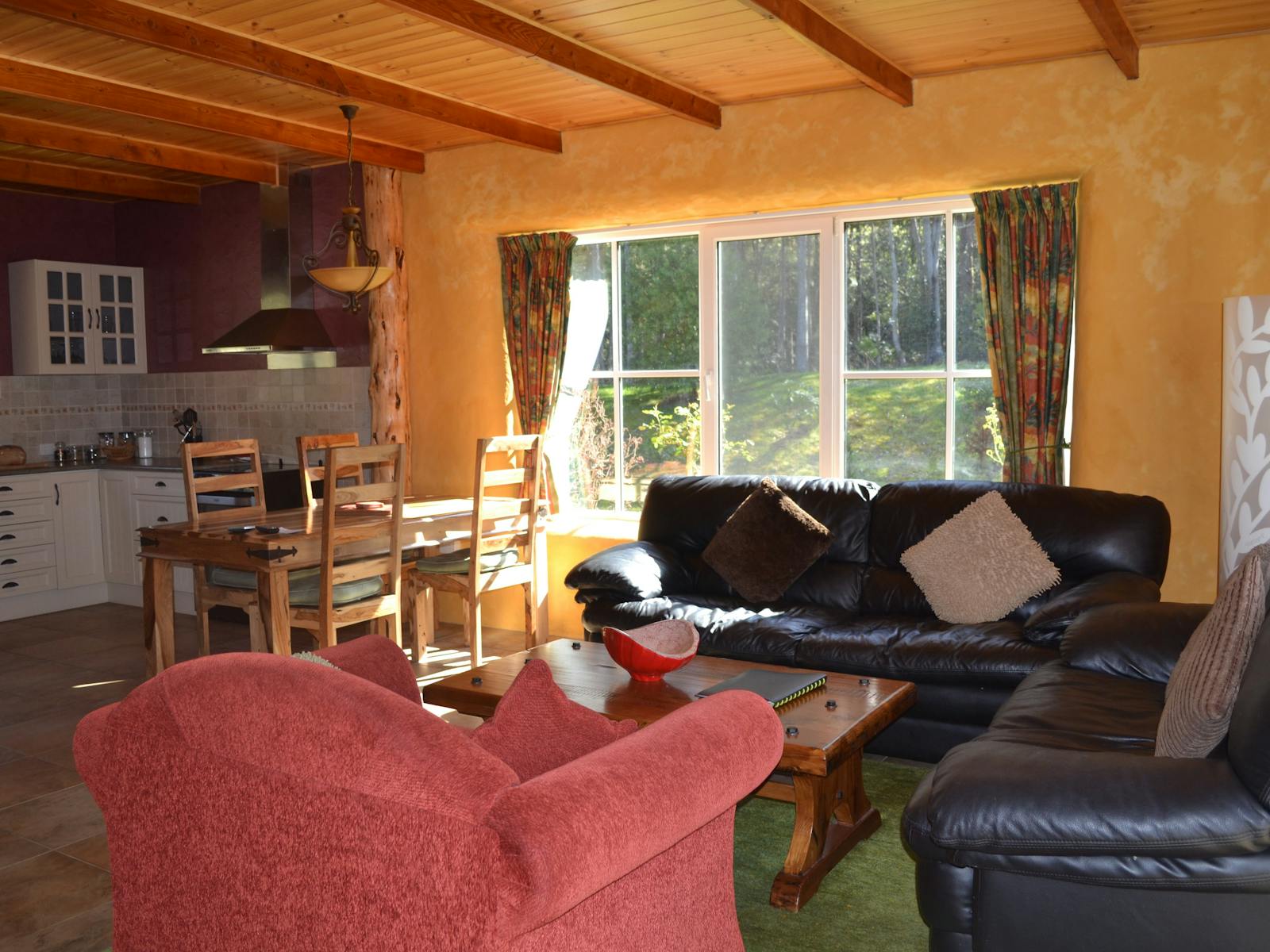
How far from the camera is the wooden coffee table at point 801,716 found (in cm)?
280

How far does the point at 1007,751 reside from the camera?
224 cm

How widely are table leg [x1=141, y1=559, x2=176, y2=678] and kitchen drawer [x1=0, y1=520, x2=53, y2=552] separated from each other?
208 centimetres

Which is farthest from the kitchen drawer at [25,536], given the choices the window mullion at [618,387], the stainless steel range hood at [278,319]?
the window mullion at [618,387]

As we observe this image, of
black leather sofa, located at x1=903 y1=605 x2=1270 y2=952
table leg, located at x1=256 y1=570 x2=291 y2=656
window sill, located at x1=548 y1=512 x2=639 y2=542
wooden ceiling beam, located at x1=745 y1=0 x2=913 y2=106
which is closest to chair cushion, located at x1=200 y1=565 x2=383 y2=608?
table leg, located at x1=256 y1=570 x2=291 y2=656

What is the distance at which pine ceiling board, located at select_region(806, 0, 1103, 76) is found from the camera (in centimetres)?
384

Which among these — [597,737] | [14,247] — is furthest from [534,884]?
[14,247]

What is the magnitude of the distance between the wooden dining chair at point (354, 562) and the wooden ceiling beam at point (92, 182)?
3.24 metres

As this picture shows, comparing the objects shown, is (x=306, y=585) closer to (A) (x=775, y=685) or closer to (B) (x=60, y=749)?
(B) (x=60, y=749)

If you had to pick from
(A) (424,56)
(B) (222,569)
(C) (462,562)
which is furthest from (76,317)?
(A) (424,56)

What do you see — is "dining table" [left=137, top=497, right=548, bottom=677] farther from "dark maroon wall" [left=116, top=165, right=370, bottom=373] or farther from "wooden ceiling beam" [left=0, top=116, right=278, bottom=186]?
"wooden ceiling beam" [left=0, top=116, right=278, bottom=186]

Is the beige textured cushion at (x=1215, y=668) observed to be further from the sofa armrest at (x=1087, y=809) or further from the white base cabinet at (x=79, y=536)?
the white base cabinet at (x=79, y=536)

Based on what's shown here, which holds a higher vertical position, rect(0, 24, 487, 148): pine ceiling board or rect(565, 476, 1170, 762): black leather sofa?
rect(0, 24, 487, 148): pine ceiling board

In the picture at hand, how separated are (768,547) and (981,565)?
33.9 inches

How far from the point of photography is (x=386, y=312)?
6238 mm
